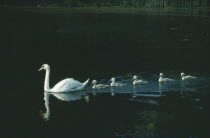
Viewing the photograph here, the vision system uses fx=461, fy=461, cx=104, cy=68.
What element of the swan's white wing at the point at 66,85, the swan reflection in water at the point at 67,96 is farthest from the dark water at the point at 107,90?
the swan's white wing at the point at 66,85

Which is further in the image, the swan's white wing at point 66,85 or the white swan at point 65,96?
the swan's white wing at point 66,85

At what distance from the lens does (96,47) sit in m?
47.9

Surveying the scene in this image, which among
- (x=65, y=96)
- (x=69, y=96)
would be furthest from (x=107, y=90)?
(x=65, y=96)

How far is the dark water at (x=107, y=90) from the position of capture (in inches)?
786

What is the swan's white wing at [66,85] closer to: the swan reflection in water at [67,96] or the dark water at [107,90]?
the swan reflection in water at [67,96]

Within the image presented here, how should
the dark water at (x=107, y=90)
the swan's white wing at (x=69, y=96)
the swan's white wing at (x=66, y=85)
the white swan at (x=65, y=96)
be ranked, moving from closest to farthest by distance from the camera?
1. the dark water at (x=107, y=90)
2. the white swan at (x=65, y=96)
3. the swan's white wing at (x=69, y=96)
4. the swan's white wing at (x=66, y=85)

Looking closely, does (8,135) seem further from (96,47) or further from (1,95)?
(96,47)

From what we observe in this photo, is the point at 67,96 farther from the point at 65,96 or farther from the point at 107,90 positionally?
the point at 107,90

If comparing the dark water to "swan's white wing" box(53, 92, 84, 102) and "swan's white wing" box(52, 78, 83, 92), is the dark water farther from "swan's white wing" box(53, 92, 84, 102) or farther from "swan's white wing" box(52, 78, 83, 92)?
"swan's white wing" box(52, 78, 83, 92)

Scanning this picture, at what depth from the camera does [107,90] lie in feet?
85.5

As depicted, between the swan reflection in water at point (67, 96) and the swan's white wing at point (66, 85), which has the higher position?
the swan's white wing at point (66, 85)

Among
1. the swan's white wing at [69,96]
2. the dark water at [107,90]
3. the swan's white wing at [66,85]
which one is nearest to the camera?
the dark water at [107,90]

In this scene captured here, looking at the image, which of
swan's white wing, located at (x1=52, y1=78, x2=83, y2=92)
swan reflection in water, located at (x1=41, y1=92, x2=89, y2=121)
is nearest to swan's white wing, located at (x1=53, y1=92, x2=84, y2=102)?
swan reflection in water, located at (x1=41, y1=92, x2=89, y2=121)

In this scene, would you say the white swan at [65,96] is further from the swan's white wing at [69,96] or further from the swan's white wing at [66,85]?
the swan's white wing at [66,85]
